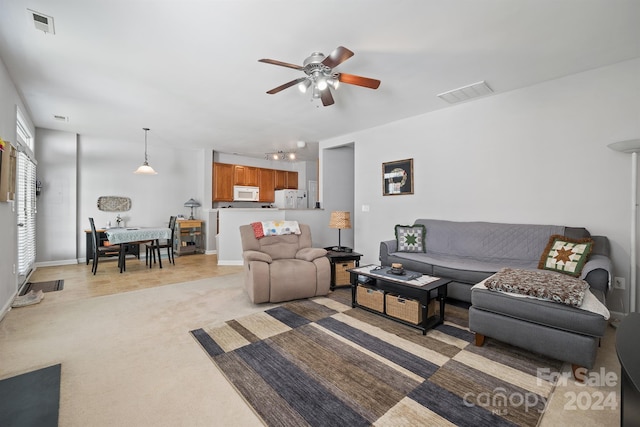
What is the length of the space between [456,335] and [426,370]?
73 centimetres

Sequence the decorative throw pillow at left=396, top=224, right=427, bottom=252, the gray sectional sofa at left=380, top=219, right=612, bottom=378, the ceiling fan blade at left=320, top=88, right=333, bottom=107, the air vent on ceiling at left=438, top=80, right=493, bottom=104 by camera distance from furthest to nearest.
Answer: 1. the decorative throw pillow at left=396, top=224, right=427, bottom=252
2. the air vent on ceiling at left=438, top=80, right=493, bottom=104
3. the ceiling fan blade at left=320, top=88, right=333, bottom=107
4. the gray sectional sofa at left=380, top=219, right=612, bottom=378

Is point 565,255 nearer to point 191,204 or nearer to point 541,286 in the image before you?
point 541,286

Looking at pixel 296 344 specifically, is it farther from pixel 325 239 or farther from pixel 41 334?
pixel 325 239

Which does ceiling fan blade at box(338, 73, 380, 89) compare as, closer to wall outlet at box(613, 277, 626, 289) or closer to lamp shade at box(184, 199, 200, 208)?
wall outlet at box(613, 277, 626, 289)

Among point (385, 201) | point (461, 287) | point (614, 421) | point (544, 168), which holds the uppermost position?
point (544, 168)

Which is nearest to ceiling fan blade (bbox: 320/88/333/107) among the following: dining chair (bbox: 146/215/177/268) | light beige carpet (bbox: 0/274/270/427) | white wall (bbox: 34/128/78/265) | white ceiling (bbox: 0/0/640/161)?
white ceiling (bbox: 0/0/640/161)

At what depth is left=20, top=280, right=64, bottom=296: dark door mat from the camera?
3.76 m

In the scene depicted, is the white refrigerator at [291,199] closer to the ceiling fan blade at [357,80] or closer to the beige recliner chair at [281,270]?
the beige recliner chair at [281,270]

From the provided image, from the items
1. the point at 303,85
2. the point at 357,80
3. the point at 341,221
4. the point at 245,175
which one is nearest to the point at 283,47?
the point at 303,85

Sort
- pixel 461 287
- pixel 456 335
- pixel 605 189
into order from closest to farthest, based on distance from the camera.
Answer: pixel 456 335 < pixel 605 189 < pixel 461 287

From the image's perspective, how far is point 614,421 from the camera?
1.49 m

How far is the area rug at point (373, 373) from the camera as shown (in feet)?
5.02

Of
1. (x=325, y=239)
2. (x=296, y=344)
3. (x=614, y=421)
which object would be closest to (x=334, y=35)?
(x=296, y=344)

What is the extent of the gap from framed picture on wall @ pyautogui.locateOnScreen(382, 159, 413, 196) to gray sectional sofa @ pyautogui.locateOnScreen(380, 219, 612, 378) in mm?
719
